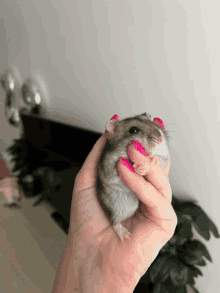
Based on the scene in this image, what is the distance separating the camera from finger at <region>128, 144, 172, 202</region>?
2.59 ft

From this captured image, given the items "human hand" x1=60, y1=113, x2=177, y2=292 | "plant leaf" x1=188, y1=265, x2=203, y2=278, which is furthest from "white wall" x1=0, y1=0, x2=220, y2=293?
"human hand" x1=60, y1=113, x2=177, y2=292

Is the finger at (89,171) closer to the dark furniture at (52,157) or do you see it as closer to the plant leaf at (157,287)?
the dark furniture at (52,157)

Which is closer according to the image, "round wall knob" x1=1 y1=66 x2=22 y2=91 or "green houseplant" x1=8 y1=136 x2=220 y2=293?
"green houseplant" x1=8 y1=136 x2=220 y2=293

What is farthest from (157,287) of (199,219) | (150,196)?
(150,196)

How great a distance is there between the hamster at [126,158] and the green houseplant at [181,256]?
582 millimetres

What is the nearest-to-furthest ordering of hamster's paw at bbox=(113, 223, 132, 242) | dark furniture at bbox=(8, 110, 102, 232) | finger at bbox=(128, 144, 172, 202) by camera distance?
1. finger at bbox=(128, 144, 172, 202)
2. hamster's paw at bbox=(113, 223, 132, 242)
3. dark furniture at bbox=(8, 110, 102, 232)

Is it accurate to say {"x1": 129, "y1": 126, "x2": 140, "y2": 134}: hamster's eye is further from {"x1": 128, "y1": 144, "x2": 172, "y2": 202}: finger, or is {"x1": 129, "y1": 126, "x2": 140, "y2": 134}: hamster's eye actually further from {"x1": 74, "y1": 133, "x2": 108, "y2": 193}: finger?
{"x1": 74, "y1": 133, "x2": 108, "y2": 193}: finger

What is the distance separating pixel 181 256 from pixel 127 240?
64cm

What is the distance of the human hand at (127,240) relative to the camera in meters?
0.82

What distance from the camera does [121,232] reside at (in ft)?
2.96

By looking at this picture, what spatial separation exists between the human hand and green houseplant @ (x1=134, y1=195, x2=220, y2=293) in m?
0.49

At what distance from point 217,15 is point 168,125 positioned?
0.61m

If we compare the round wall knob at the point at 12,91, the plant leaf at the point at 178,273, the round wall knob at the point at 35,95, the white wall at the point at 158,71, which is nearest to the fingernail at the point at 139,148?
the white wall at the point at 158,71

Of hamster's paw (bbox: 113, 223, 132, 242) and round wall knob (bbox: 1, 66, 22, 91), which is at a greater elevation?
round wall knob (bbox: 1, 66, 22, 91)
